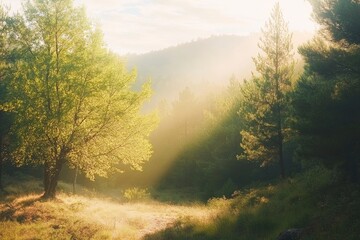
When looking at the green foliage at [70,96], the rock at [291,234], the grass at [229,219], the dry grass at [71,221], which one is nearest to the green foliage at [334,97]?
the grass at [229,219]

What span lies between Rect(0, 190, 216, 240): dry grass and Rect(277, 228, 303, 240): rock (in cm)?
562

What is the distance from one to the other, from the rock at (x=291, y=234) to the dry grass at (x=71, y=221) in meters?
5.62

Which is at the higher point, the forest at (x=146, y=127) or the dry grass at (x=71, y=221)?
the forest at (x=146, y=127)

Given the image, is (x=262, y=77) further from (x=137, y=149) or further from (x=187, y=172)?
(x=187, y=172)

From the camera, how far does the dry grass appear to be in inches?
580

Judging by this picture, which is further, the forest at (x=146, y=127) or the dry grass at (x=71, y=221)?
the dry grass at (x=71, y=221)

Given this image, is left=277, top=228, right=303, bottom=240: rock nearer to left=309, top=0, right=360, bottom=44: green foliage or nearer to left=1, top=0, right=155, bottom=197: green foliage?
left=309, top=0, right=360, bottom=44: green foliage

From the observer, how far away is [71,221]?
659 inches

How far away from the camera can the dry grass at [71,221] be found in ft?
48.3

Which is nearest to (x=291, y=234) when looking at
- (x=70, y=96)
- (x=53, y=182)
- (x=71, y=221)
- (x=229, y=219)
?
(x=229, y=219)

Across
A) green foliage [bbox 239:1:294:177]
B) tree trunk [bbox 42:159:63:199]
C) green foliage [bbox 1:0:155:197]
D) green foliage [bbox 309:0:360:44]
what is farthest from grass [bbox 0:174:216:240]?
green foliage [bbox 309:0:360:44]

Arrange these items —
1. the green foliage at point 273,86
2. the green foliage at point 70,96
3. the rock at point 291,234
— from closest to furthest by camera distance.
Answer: the rock at point 291,234 → the green foliage at point 70,96 → the green foliage at point 273,86

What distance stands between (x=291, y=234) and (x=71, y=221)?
10064 mm

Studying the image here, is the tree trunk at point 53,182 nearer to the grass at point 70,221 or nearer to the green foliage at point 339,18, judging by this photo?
the grass at point 70,221
